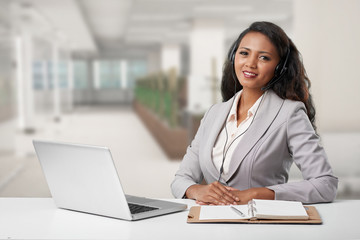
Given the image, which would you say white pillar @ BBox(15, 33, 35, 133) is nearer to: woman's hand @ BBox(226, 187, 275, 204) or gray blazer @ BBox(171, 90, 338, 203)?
gray blazer @ BBox(171, 90, 338, 203)

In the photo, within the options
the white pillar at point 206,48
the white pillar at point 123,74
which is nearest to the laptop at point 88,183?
the white pillar at point 206,48

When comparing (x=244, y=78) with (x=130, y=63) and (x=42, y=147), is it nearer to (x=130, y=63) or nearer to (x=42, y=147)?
(x=42, y=147)

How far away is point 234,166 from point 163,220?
62 centimetres

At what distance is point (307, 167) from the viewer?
2.23 metres

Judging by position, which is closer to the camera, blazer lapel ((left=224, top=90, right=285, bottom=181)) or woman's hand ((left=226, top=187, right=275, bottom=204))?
woman's hand ((left=226, top=187, right=275, bottom=204))

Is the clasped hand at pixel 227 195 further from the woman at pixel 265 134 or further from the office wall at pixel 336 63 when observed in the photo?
the office wall at pixel 336 63

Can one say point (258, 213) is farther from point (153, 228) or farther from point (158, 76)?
point (158, 76)

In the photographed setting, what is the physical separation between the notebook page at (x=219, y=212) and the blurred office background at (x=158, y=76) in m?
3.16

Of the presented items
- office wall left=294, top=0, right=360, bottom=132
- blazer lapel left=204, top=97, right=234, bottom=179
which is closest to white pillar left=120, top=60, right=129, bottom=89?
office wall left=294, top=0, right=360, bottom=132

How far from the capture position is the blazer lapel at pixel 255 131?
93.4 inches

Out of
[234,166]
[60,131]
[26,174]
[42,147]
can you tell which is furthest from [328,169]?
[60,131]

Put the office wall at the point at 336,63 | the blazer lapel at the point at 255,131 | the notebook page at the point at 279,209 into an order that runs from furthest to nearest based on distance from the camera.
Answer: the office wall at the point at 336,63
the blazer lapel at the point at 255,131
the notebook page at the point at 279,209

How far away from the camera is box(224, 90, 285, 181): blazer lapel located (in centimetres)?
237

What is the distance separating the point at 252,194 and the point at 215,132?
48 cm
